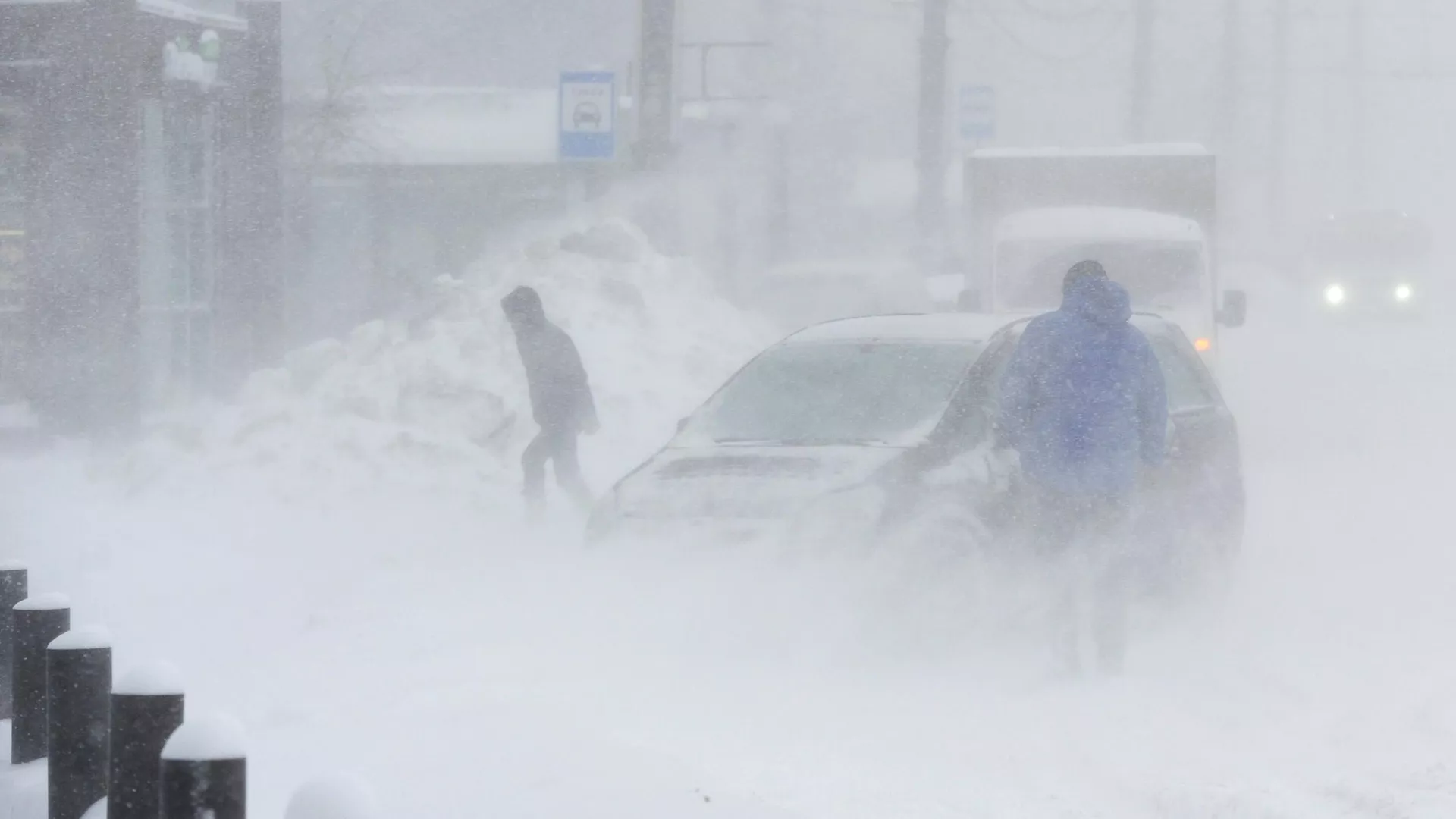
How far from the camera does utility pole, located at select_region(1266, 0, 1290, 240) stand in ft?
142

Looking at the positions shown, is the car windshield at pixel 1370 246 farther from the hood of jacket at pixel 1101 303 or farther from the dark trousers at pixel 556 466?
the hood of jacket at pixel 1101 303

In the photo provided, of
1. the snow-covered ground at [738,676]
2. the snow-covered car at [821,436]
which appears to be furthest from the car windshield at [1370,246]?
the snow-covered car at [821,436]

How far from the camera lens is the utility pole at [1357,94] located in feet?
161

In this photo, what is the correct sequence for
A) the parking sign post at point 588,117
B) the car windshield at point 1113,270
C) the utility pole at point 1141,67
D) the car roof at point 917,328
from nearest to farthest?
the car roof at point 917,328 < the car windshield at point 1113,270 < the parking sign post at point 588,117 < the utility pole at point 1141,67

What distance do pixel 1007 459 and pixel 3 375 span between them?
987 centimetres

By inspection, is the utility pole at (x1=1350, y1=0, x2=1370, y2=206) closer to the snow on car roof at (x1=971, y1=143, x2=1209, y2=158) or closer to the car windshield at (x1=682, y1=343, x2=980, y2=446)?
the snow on car roof at (x1=971, y1=143, x2=1209, y2=158)

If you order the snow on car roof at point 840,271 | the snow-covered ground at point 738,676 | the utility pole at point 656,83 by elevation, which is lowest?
the snow-covered ground at point 738,676

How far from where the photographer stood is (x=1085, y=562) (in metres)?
7.24

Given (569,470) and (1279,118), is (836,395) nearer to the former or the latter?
(569,470)

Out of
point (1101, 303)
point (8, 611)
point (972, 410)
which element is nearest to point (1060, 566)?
point (972, 410)

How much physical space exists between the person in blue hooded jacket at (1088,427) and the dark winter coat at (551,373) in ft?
15.2

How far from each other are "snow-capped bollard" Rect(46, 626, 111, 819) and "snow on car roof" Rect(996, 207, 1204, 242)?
1286cm

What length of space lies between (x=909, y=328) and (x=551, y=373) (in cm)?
339

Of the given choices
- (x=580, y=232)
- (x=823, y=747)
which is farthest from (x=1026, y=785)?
(x=580, y=232)
